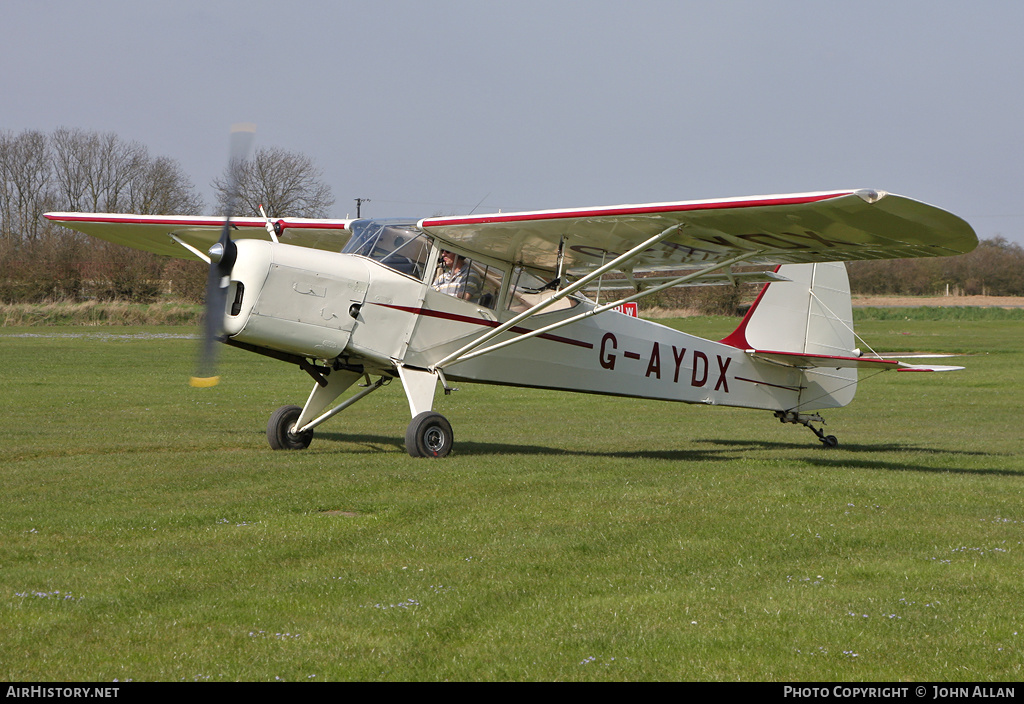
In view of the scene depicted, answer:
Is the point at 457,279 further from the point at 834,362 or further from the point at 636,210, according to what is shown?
the point at 834,362

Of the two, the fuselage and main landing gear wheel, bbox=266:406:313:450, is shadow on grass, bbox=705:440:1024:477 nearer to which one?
the fuselage

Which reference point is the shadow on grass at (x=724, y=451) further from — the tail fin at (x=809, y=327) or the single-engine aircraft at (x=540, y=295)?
the tail fin at (x=809, y=327)

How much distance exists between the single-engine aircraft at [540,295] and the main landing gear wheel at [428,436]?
24 millimetres

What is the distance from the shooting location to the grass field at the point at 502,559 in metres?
4.66

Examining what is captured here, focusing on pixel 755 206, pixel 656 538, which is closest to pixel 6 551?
pixel 656 538

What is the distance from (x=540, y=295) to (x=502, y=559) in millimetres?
6621

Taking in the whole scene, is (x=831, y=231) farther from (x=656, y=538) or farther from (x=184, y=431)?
(x=184, y=431)

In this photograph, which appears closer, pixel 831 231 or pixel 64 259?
pixel 831 231

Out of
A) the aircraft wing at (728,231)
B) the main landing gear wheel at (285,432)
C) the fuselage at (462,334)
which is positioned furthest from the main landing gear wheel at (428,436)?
the aircraft wing at (728,231)

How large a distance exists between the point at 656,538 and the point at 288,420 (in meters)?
6.40

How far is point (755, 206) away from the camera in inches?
376

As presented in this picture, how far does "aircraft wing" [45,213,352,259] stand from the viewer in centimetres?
1321

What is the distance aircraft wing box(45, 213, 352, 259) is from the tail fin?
6.25 meters

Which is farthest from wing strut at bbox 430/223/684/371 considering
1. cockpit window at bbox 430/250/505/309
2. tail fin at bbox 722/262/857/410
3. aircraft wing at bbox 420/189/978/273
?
tail fin at bbox 722/262/857/410
